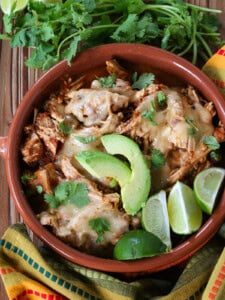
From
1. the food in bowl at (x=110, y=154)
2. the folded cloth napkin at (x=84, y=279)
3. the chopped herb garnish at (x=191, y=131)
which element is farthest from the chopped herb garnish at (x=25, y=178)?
the chopped herb garnish at (x=191, y=131)

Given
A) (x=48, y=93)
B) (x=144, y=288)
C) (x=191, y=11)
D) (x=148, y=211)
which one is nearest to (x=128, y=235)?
(x=148, y=211)

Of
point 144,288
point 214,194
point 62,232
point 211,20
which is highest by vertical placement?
point 211,20

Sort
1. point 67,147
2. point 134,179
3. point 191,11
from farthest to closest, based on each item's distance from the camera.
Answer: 1. point 191,11
2. point 67,147
3. point 134,179

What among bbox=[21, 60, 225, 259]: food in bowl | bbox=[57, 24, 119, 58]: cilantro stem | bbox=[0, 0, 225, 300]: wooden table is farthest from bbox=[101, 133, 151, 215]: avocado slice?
bbox=[0, 0, 225, 300]: wooden table

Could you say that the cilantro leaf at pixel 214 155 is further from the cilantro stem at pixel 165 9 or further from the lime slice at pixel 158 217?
the cilantro stem at pixel 165 9

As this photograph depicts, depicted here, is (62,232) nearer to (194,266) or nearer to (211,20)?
(194,266)

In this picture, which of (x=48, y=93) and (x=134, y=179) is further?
(x=48, y=93)

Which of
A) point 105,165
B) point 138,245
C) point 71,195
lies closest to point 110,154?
point 105,165
